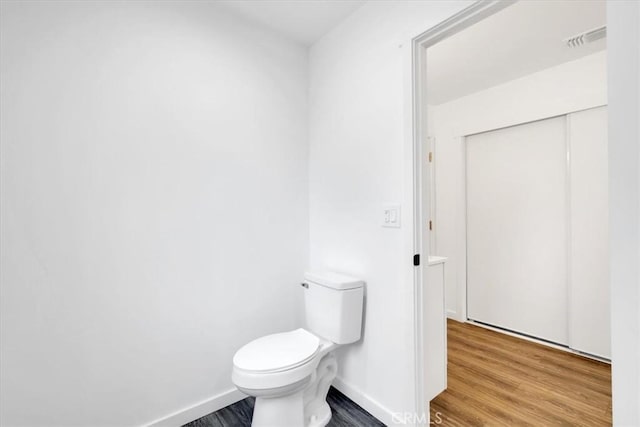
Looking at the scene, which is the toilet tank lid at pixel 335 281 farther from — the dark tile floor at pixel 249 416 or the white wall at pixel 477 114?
the white wall at pixel 477 114

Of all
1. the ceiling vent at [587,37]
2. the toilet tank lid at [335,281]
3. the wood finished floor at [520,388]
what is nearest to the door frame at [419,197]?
the toilet tank lid at [335,281]

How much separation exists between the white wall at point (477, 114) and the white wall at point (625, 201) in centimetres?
184

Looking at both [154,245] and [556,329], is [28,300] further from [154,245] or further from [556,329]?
[556,329]

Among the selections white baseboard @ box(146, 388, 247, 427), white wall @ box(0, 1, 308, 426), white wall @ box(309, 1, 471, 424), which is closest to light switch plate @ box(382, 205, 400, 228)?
white wall @ box(309, 1, 471, 424)

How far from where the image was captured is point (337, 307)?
5.37ft

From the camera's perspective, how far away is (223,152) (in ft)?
5.69

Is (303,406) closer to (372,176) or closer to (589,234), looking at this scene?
(372,176)

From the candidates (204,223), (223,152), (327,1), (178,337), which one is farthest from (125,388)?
(327,1)

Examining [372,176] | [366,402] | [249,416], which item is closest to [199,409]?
[249,416]

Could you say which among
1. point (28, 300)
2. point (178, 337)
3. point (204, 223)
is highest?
point (204, 223)

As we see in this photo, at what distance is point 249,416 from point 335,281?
2.87 ft

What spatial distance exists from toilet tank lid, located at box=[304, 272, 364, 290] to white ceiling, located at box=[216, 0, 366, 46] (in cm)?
156

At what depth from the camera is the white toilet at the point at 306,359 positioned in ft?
4.36

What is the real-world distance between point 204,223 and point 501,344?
2.61 metres
